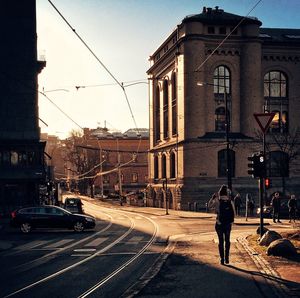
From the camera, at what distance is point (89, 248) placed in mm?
16562

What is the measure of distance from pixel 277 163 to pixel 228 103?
24.4 feet

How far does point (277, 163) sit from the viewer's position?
47156mm

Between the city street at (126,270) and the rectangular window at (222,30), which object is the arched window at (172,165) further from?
the city street at (126,270)

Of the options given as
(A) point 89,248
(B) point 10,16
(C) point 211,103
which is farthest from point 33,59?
(A) point 89,248

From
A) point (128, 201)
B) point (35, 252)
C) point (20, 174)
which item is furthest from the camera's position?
point (128, 201)

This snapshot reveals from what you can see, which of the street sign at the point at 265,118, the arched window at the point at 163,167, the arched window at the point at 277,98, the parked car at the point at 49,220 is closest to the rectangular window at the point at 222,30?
the arched window at the point at 277,98

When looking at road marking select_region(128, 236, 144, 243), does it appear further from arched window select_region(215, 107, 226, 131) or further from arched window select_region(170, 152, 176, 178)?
arched window select_region(170, 152, 176, 178)

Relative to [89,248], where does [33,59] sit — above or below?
above

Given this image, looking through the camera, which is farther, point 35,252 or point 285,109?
point 285,109

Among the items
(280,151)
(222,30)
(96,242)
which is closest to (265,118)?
(96,242)

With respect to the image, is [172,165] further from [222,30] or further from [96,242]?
[96,242]

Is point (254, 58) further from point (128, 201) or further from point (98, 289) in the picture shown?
point (98, 289)

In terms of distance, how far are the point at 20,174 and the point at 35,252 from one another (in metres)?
29.6

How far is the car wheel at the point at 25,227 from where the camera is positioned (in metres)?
23.6
